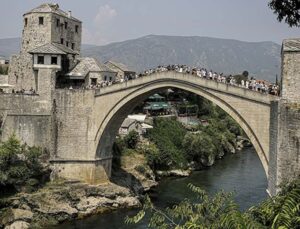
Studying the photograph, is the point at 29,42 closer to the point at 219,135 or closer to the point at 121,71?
the point at 121,71

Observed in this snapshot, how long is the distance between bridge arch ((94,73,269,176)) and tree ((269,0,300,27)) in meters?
12.6

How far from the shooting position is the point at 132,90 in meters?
36.1

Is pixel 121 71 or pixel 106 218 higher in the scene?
pixel 121 71

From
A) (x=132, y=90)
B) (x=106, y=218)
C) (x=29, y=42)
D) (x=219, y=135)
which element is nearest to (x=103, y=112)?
(x=132, y=90)

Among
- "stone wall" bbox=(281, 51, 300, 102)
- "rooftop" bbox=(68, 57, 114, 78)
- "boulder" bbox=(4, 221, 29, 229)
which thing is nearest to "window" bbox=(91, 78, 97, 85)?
"rooftop" bbox=(68, 57, 114, 78)

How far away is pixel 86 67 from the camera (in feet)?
141

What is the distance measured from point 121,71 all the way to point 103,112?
20995mm

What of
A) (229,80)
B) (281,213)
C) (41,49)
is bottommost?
(281,213)

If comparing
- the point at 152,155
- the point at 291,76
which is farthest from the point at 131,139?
the point at 291,76

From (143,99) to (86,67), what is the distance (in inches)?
310

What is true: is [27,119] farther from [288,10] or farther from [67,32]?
[288,10]

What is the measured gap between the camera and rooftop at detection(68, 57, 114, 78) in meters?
42.5

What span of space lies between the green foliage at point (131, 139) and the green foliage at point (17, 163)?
1282 centimetres

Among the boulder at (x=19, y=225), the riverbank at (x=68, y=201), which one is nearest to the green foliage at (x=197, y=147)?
the riverbank at (x=68, y=201)
